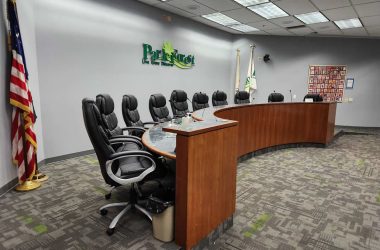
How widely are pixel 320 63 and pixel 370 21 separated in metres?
2.13

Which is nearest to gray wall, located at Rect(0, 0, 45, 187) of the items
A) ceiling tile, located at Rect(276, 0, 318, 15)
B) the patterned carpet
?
the patterned carpet

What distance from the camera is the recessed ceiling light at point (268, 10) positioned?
15.6 ft

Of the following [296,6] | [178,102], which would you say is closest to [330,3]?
[296,6]

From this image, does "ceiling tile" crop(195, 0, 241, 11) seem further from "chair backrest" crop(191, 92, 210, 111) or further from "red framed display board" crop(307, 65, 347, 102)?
"red framed display board" crop(307, 65, 347, 102)

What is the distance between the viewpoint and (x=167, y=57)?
5438 mm

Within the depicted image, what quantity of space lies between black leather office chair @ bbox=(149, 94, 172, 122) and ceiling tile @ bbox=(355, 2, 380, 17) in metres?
3.90

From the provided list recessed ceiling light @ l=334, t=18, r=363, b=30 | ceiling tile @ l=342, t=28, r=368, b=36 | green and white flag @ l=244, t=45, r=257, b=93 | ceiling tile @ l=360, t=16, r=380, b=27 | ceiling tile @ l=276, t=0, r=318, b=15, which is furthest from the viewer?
green and white flag @ l=244, t=45, r=257, b=93

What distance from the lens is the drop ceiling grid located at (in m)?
4.45

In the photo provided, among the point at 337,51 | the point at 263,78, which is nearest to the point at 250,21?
the point at 263,78

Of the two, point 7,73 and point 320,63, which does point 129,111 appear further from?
point 320,63

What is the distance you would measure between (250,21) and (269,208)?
4.77m

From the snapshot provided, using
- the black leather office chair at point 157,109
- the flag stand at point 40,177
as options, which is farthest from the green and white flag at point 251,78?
the flag stand at point 40,177

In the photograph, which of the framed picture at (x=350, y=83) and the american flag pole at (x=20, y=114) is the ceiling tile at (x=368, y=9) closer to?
the framed picture at (x=350, y=83)

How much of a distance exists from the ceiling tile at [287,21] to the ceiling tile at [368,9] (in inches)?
47.5
